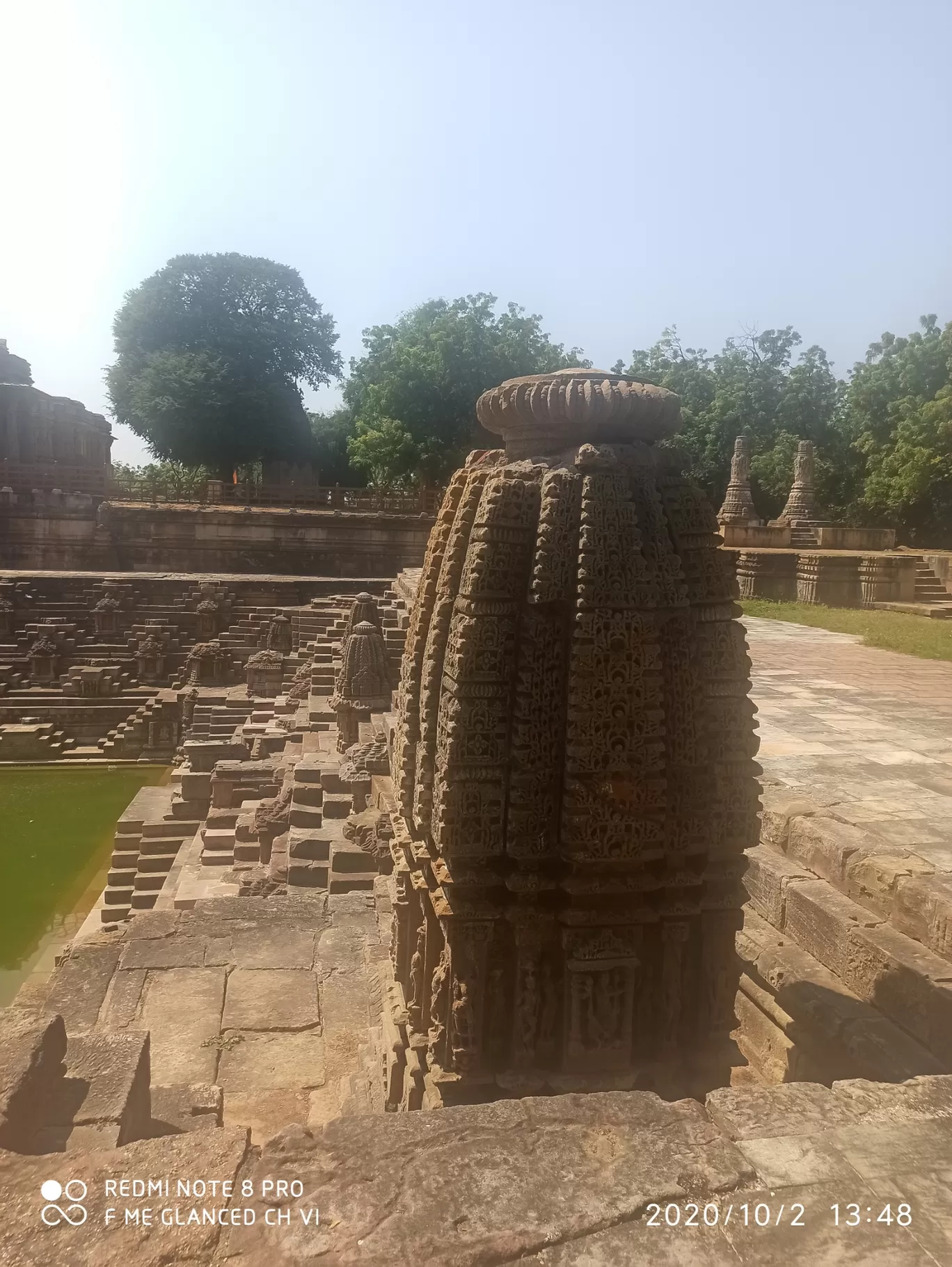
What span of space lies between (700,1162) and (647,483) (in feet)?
6.07

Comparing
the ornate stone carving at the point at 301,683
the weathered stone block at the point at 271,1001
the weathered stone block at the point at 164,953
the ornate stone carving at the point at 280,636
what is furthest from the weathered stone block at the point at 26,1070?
the ornate stone carving at the point at 280,636

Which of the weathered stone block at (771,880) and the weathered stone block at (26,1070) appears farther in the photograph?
the weathered stone block at (771,880)

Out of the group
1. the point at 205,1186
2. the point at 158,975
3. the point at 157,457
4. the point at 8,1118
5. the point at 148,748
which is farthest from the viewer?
the point at 157,457

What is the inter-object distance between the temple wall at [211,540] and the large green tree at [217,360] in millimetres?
7155

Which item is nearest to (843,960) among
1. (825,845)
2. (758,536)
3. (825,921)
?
(825,921)

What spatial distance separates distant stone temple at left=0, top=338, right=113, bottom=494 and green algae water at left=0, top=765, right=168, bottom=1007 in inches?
658

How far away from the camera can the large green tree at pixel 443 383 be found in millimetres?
33062

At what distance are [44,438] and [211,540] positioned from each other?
39.0ft

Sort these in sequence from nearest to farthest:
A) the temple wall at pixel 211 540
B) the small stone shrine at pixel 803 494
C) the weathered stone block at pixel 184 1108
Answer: the weathered stone block at pixel 184 1108 → the temple wall at pixel 211 540 → the small stone shrine at pixel 803 494

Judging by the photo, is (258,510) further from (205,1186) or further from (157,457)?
(205,1186)

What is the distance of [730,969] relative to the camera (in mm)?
2746

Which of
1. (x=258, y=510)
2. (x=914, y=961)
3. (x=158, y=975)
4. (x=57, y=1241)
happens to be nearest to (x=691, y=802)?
(x=914, y=961)

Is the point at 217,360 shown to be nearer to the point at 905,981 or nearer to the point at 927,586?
the point at 927,586

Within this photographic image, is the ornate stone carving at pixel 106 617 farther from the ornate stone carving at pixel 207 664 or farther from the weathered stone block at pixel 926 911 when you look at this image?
the weathered stone block at pixel 926 911
